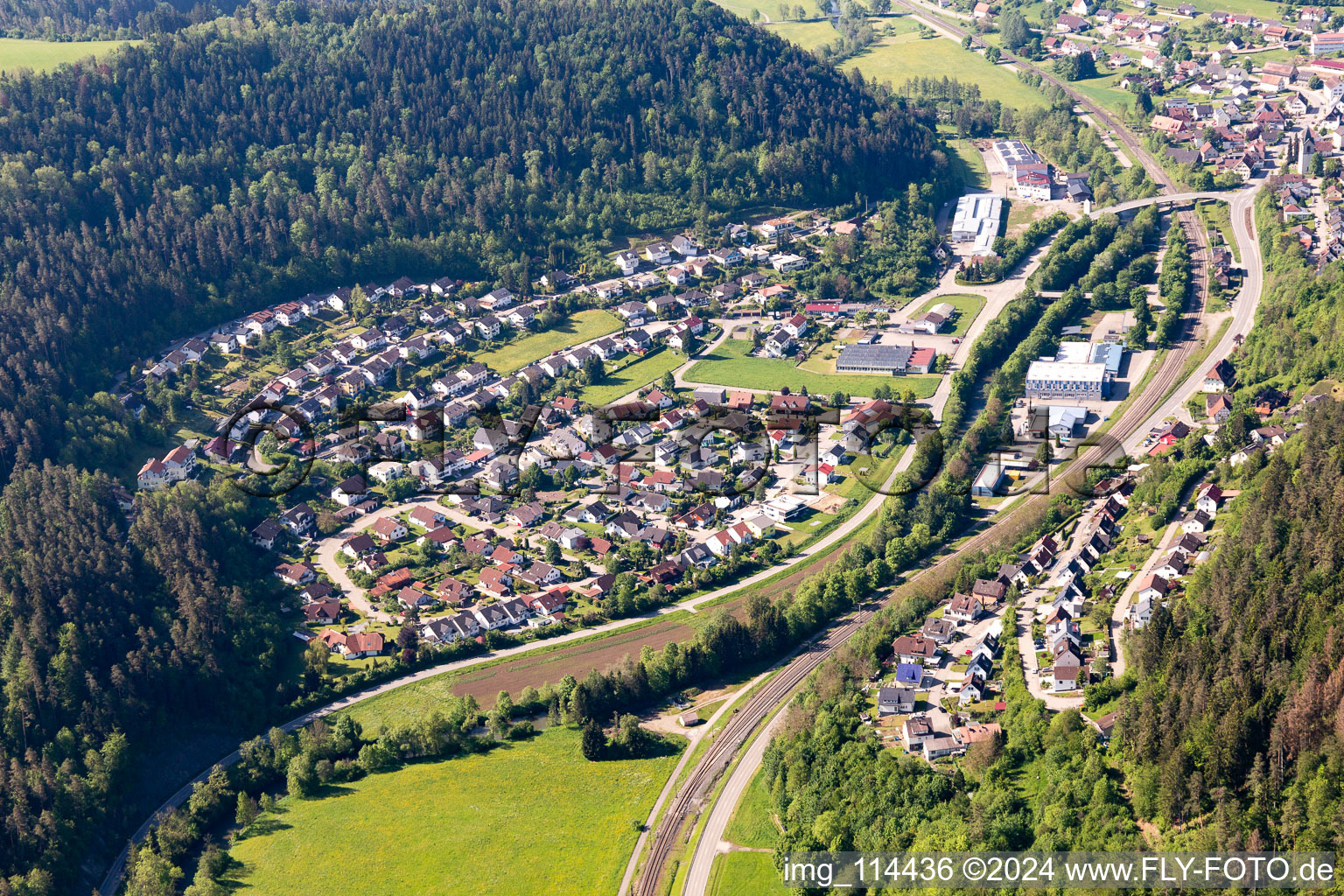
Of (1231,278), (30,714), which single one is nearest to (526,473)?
(30,714)

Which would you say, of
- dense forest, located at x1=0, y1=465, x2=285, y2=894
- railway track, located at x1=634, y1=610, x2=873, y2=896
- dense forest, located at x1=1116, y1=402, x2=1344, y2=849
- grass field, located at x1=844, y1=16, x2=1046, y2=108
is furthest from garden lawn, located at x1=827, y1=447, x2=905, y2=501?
grass field, located at x1=844, y1=16, x2=1046, y2=108

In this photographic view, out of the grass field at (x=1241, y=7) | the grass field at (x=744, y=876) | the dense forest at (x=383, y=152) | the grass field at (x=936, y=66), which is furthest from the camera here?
the grass field at (x=1241, y=7)

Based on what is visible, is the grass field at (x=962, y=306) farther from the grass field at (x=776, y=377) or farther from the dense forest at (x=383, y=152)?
the dense forest at (x=383, y=152)

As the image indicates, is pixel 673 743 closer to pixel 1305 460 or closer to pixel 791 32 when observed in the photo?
pixel 1305 460

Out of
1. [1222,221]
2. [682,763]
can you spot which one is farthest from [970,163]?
[682,763]

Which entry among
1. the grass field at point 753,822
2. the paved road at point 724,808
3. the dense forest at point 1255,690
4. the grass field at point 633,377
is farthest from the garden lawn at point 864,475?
the grass field at point 753,822
